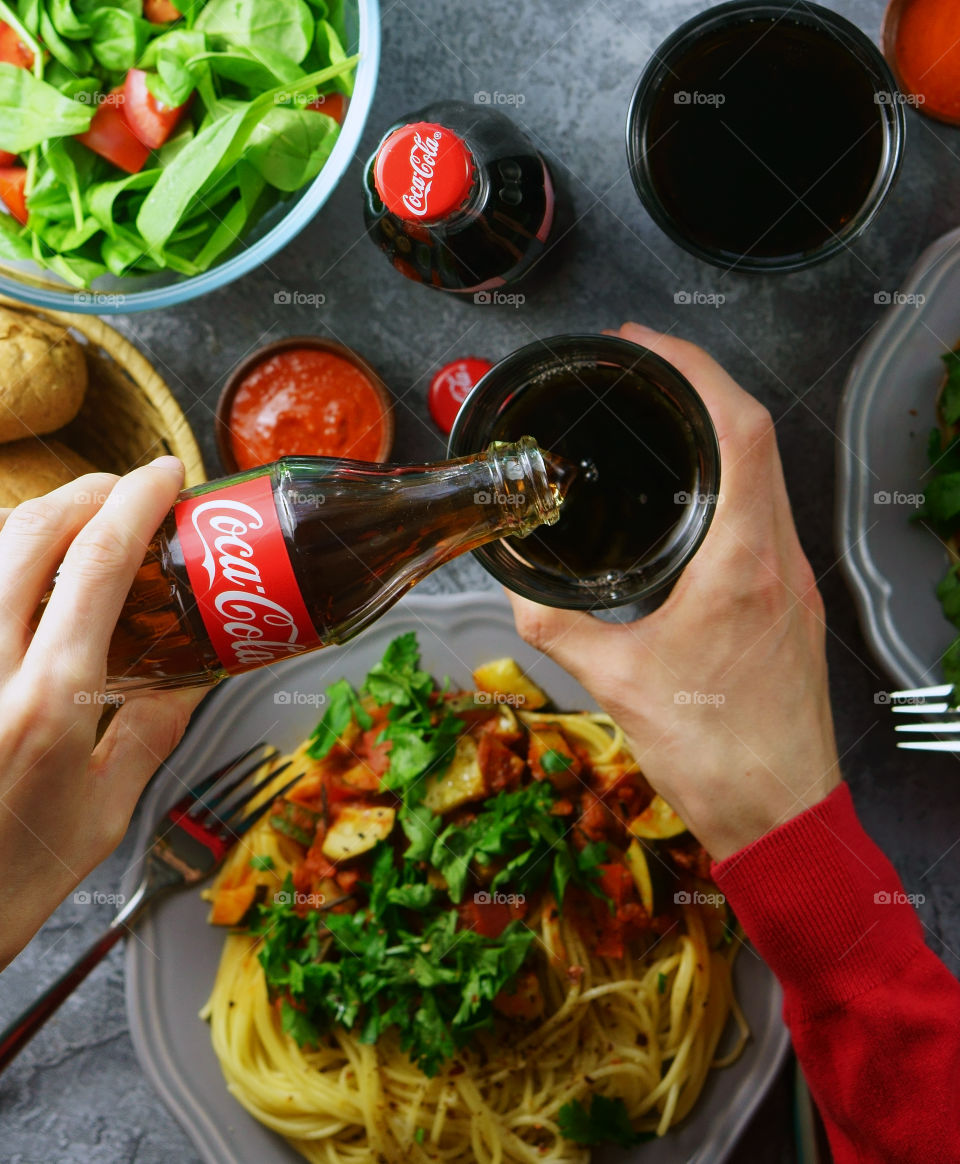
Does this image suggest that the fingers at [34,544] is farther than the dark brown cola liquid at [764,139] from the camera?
No

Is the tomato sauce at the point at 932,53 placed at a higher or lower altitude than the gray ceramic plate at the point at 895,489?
higher

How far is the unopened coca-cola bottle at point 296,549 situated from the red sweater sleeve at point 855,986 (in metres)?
0.63

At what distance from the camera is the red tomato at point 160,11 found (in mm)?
1367

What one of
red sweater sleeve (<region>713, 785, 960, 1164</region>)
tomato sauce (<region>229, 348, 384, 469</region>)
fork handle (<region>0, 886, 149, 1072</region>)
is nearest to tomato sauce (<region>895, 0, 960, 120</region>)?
tomato sauce (<region>229, 348, 384, 469</region>)
